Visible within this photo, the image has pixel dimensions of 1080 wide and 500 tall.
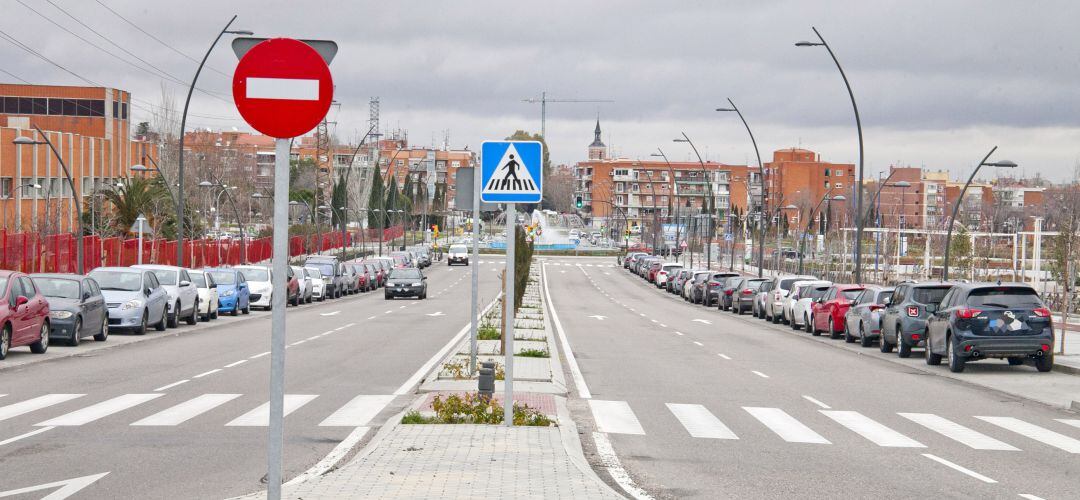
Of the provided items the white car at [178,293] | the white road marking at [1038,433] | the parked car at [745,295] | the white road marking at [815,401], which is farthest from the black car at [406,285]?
the white road marking at [1038,433]

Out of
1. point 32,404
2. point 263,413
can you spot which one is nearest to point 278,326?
point 263,413

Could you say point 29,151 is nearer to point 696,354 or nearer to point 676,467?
point 696,354

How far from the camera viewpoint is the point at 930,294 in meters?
27.5

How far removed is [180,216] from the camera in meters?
42.3

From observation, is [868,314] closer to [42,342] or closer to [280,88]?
[42,342]

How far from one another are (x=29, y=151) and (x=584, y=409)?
6793 centimetres

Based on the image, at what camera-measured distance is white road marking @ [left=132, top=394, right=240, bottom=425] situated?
47.3 feet

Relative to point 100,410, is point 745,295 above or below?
below

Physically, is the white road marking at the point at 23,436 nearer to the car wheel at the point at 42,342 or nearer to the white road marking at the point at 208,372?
the white road marking at the point at 208,372

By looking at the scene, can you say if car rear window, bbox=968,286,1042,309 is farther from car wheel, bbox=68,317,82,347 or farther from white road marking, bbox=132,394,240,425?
car wheel, bbox=68,317,82,347

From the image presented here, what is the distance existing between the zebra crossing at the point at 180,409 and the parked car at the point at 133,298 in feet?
45.8

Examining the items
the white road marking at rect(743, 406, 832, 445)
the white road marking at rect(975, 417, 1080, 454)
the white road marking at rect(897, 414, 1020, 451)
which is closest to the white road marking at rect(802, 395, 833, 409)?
A: the white road marking at rect(743, 406, 832, 445)

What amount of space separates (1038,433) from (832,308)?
21.3m

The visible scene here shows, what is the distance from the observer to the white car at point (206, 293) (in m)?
38.9
